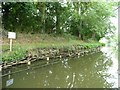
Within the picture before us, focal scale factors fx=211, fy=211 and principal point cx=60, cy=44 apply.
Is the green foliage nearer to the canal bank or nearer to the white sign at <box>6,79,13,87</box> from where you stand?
the canal bank

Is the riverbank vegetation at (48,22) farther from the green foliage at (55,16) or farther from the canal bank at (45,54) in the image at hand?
the canal bank at (45,54)

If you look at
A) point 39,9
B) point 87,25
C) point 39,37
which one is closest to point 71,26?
point 87,25

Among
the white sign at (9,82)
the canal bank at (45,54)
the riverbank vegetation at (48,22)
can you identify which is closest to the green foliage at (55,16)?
the riverbank vegetation at (48,22)

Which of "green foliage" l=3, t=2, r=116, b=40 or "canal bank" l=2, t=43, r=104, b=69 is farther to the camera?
"green foliage" l=3, t=2, r=116, b=40

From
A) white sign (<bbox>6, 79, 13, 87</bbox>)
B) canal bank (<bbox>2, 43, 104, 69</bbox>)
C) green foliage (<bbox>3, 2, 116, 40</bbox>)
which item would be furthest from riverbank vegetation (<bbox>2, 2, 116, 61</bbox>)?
white sign (<bbox>6, 79, 13, 87</bbox>)

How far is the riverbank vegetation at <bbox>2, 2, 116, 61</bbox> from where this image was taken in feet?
→ 43.8

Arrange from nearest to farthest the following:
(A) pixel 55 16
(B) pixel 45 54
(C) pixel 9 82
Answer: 1. (C) pixel 9 82
2. (B) pixel 45 54
3. (A) pixel 55 16

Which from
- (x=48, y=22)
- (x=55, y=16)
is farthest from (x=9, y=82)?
(x=55, y=16)

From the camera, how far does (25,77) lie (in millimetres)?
7938

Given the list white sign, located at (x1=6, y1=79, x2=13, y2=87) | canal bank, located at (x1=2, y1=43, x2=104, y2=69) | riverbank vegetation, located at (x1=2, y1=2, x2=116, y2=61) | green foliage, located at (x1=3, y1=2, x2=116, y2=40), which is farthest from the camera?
green foliage, located at (x1=3, y1=2, x2=116, y2=40)

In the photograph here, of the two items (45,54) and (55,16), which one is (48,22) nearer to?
(55,16)

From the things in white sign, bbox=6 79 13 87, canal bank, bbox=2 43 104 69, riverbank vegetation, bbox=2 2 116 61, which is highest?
riverbank vegetation, bbox=2 2 116 61

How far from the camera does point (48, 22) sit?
19.9 metres

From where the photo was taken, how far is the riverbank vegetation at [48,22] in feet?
43.8
